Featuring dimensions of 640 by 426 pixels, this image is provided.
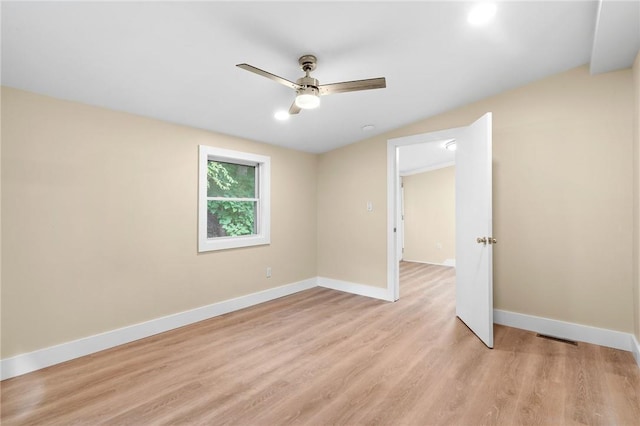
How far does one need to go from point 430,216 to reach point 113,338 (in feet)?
21.6

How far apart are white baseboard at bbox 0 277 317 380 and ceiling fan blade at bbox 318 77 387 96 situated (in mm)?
2676

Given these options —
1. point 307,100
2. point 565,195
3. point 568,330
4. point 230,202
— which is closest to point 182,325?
point 230,202

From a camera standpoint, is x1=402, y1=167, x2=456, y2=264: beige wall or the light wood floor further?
x1=402, y1=167, x2=456, y2=264: beige wall

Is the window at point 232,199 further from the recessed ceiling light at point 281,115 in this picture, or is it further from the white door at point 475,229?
the white door at point 475,229

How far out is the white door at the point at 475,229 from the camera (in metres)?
2.66

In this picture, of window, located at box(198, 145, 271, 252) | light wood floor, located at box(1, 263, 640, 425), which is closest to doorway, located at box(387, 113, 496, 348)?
light wood floor, located at box(1, 263, 640, 425)

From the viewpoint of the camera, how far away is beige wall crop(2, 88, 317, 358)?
2.21m

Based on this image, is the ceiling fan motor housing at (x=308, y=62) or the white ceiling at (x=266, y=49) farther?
the ceiling fan motor housing at (x=308, y=62)

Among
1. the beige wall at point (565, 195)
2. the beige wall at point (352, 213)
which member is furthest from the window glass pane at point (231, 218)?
the beige wall at point (565, 195)

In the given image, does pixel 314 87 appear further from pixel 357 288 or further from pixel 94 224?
pixel 357 288

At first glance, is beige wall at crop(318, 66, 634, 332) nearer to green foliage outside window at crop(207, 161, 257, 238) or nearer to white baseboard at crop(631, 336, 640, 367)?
white baseboard at crop(631, 336, 640, 367)

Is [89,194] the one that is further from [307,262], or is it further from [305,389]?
[307,262]

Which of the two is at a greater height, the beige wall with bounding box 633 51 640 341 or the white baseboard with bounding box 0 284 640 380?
the beige wall with bounding box 633 51 640 341

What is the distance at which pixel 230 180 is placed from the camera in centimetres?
382
